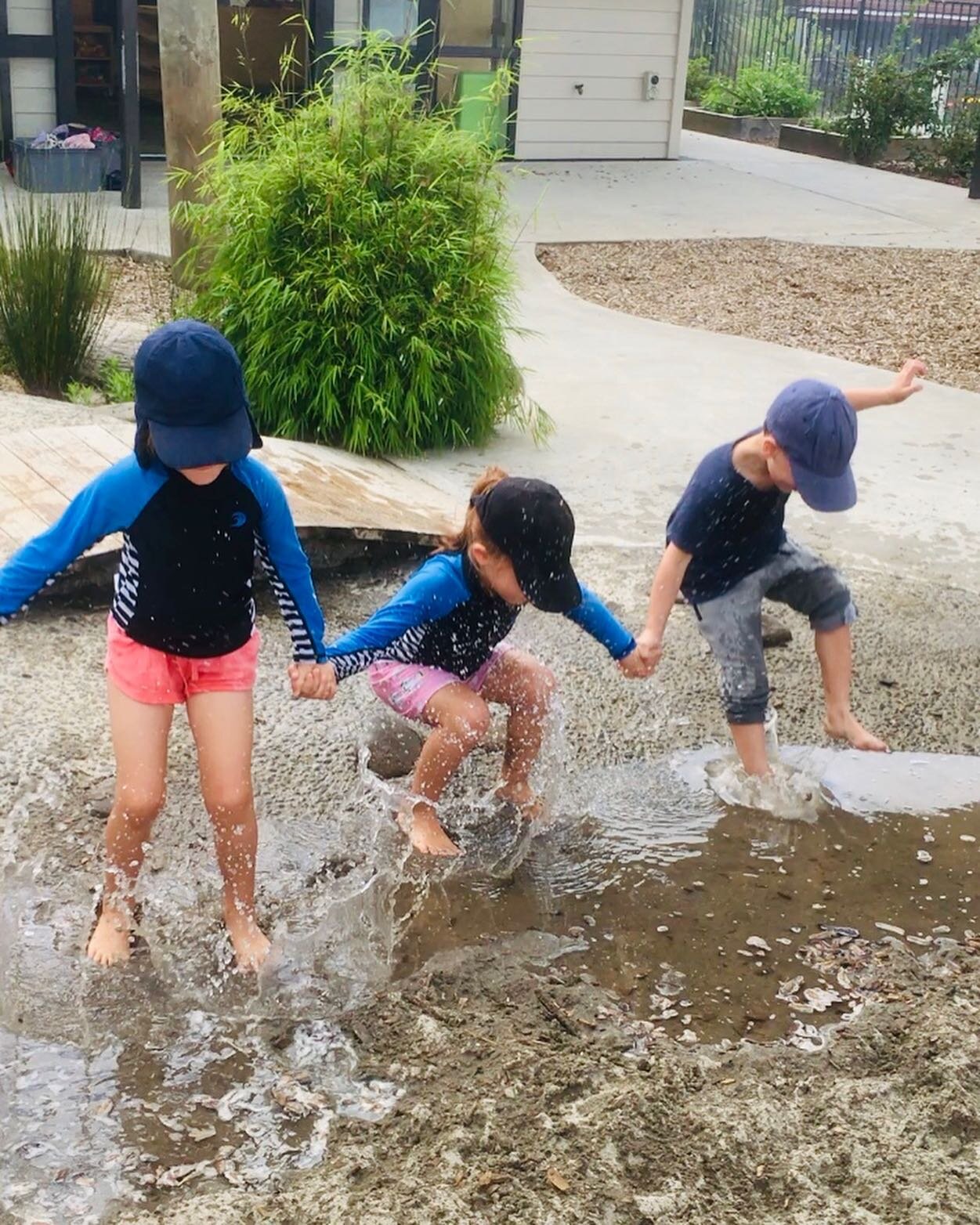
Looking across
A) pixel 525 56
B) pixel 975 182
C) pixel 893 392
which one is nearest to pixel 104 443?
pixel 893 392

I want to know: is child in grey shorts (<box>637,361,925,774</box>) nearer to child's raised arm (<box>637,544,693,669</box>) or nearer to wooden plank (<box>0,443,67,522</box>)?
child's raised arm (<box>637,544,693,669</box>)

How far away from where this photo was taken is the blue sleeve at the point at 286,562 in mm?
2881

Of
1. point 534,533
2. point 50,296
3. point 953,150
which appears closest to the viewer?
point 534,533

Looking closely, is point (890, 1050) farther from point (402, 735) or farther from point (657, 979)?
point (402, 735)

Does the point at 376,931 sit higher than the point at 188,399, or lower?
lower

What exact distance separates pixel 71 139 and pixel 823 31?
15.7 m

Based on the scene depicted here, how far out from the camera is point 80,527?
2.73 meters

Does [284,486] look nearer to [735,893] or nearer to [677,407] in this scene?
[735,893]

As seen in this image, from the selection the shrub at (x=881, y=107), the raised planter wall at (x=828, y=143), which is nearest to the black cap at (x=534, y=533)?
the shrub at (x=881, y=107)

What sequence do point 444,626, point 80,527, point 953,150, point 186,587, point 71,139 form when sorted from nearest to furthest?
1. point 80,527
2. point 186,587
3. point 444,626
4. point 71,139
5. point 953,150

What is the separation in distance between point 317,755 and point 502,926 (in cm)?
94

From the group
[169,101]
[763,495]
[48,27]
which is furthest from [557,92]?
[763,495]

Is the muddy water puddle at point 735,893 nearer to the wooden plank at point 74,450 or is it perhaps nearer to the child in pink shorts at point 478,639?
the child in pink shorts at point 478,639

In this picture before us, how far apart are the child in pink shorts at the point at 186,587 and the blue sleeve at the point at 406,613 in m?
0.14
